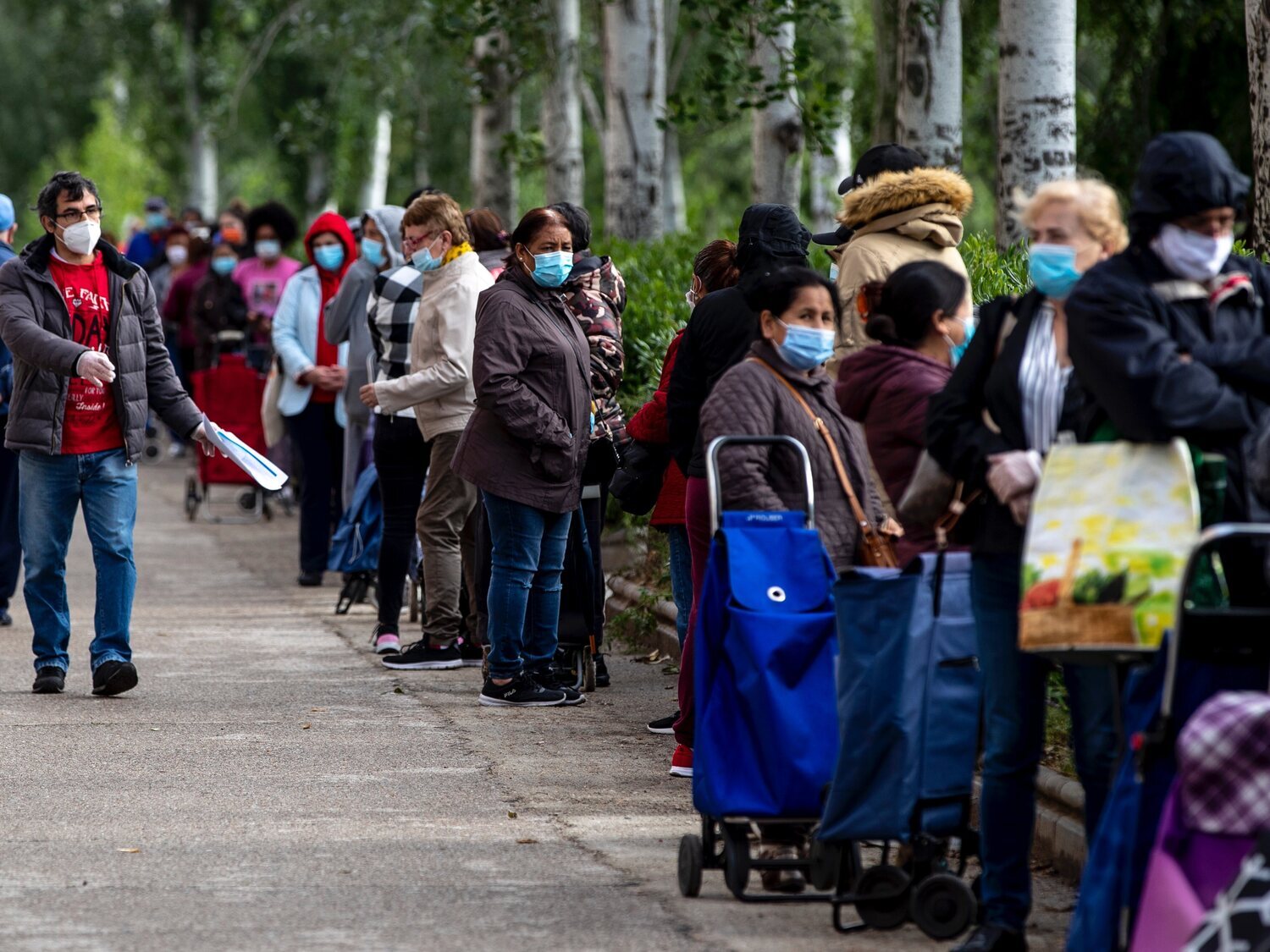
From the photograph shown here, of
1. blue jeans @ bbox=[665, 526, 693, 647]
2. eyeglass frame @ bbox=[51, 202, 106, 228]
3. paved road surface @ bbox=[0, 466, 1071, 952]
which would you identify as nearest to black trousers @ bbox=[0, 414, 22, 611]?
paved road surface @ bbox=[0, 466, 1071, 952]

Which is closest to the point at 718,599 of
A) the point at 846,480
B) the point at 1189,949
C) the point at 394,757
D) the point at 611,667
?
the point at 846,480

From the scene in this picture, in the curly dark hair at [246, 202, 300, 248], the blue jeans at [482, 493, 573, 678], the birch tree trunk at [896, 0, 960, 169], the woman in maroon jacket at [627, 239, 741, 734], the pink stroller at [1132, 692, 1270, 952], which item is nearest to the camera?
the pink stroller at [1132, 692, 1270, 952]

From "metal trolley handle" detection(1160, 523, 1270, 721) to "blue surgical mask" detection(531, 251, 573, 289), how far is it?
456cm

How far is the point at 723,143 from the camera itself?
46.0 metres

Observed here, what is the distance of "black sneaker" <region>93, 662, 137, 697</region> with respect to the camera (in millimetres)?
9320

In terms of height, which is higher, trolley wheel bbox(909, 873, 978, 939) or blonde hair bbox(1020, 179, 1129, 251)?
blonde hair bbox(1020, 179, 1129, 251)

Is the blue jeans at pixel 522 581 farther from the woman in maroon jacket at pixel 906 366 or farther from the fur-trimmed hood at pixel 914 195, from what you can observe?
the woman in maroon jacket at pixel 906 366

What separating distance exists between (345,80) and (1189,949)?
38131mm

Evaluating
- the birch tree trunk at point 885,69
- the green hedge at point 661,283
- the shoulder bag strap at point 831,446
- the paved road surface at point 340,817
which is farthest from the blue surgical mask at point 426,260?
the birch tree trunk at point 885,69

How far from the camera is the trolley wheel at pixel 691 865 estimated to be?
5.91 metres

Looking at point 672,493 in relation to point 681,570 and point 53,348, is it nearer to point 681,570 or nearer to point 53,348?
point 681,570

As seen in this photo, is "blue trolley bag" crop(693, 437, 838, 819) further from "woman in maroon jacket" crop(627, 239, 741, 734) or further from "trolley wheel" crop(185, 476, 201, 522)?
"trolley wheel" crop(185, 476, 201, 522)

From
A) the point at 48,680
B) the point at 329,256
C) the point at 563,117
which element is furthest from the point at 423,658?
the point at 563,117

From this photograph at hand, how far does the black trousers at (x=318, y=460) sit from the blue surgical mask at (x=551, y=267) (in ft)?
15.1
